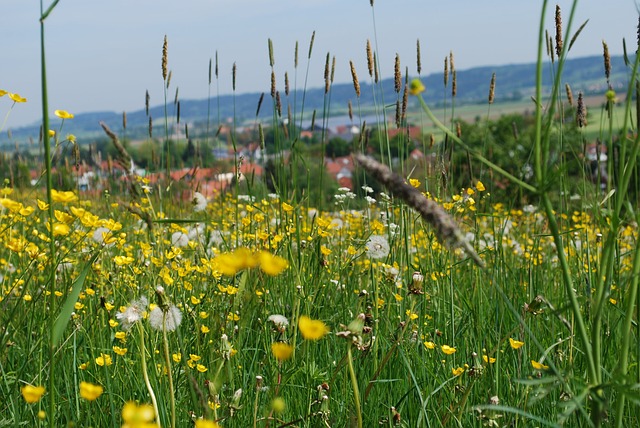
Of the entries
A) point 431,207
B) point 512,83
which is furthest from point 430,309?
point 512,83

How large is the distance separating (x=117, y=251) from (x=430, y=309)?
5.04 feet

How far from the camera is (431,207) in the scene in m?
0.92

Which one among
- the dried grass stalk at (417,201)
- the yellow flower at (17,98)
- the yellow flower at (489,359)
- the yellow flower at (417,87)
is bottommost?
→ the yellow flower at (489,359)

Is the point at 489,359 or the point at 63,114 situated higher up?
the point at 63,114

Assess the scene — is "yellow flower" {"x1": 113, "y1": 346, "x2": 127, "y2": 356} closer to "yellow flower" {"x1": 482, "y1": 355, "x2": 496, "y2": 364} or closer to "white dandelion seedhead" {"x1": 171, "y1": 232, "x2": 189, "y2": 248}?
"yellow flower" {"x1": 482, "y1": 355, "x2": 496, "y2": 364}

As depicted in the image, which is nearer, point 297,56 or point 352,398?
point 352,398

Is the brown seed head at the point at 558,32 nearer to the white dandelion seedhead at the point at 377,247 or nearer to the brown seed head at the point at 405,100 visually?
the brown seed head at the point at 405,100

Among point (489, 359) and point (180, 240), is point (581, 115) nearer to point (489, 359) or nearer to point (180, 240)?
point (489, 359)

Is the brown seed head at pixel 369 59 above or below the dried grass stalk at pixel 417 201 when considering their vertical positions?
above

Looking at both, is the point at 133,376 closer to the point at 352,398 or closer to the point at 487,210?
the point at 352,398

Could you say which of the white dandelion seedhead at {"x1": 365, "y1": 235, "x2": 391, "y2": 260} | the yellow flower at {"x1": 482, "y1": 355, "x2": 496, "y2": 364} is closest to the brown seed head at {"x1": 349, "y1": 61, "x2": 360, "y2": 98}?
the white dandelion seedhead at {"x1": 365, "y1": 235, "x2": 391, "y2": 260}

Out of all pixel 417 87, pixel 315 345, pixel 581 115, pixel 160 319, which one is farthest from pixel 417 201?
pixel 581 115

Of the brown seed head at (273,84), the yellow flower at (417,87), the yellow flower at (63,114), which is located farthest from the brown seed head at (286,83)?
the yellow flower at (417,87)

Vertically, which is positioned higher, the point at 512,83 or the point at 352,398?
the point at 512,83
